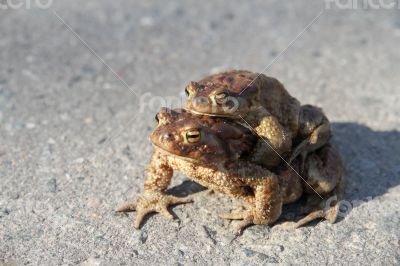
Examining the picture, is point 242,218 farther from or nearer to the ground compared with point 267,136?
nearer to the ground

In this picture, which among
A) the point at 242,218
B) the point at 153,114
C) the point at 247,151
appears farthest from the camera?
the point at 153,114

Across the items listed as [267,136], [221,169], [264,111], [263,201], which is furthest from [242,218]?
[264,111]

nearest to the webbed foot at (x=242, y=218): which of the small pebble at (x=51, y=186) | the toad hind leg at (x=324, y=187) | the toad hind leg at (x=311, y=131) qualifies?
the toad hind leg at (x=324, y=187)

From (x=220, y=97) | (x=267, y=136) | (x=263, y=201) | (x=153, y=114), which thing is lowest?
(x=153, y=114)

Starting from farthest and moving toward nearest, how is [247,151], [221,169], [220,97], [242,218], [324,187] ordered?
[324,187] → [242,218] → [247,151] → [221,169] → [220,97]

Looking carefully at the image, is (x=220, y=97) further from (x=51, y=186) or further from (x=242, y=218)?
(x=51, y=186)

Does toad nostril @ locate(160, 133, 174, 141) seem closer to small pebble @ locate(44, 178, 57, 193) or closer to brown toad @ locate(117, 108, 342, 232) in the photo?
brown toad @ locate(117, 108, 342, 232)

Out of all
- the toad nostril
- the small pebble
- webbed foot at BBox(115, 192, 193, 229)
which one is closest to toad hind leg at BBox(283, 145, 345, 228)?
webbed foot at BBox(115, 192, 193, 229)

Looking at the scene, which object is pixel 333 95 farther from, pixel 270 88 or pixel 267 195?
pixel 267 195

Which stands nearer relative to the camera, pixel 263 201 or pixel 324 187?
pixel 263 201

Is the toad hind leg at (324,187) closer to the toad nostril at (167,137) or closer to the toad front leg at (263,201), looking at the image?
the toad front leg at (263,201)

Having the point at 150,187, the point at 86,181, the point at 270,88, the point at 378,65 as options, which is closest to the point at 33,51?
the point at 86,181
